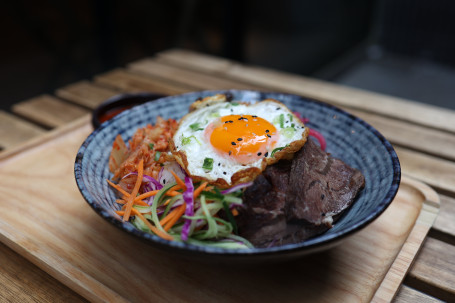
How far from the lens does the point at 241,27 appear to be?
6477 mm

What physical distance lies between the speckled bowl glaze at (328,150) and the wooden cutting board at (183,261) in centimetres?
21

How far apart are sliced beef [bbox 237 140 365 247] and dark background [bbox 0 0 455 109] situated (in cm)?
467

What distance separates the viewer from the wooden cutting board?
1.87 meters

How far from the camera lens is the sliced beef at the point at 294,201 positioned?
1.86 meters

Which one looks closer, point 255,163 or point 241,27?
point 255,163

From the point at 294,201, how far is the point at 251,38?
5.15m

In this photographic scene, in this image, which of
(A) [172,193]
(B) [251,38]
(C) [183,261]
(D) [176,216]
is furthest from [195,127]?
(B) [251,38]

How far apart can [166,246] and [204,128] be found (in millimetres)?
907

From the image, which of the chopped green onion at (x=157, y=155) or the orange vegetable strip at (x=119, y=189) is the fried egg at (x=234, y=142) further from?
the orange vegetable strip at (x=119, y=189)

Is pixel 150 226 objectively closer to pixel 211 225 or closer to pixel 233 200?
pixel 211 225

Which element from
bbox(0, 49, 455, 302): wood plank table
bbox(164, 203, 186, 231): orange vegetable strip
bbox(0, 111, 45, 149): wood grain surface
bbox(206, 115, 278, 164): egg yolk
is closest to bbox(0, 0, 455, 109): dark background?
bbox(0, 49, 455, 302): wood plank table

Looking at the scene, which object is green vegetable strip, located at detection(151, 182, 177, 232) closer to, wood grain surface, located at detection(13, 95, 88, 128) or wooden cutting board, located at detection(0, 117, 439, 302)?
wooden cutting board, located at detection(0, 117, 439, 302)

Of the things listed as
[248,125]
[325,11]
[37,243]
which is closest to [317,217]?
[248,125]

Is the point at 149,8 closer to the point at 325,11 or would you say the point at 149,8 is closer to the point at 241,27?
the point at 241,27
